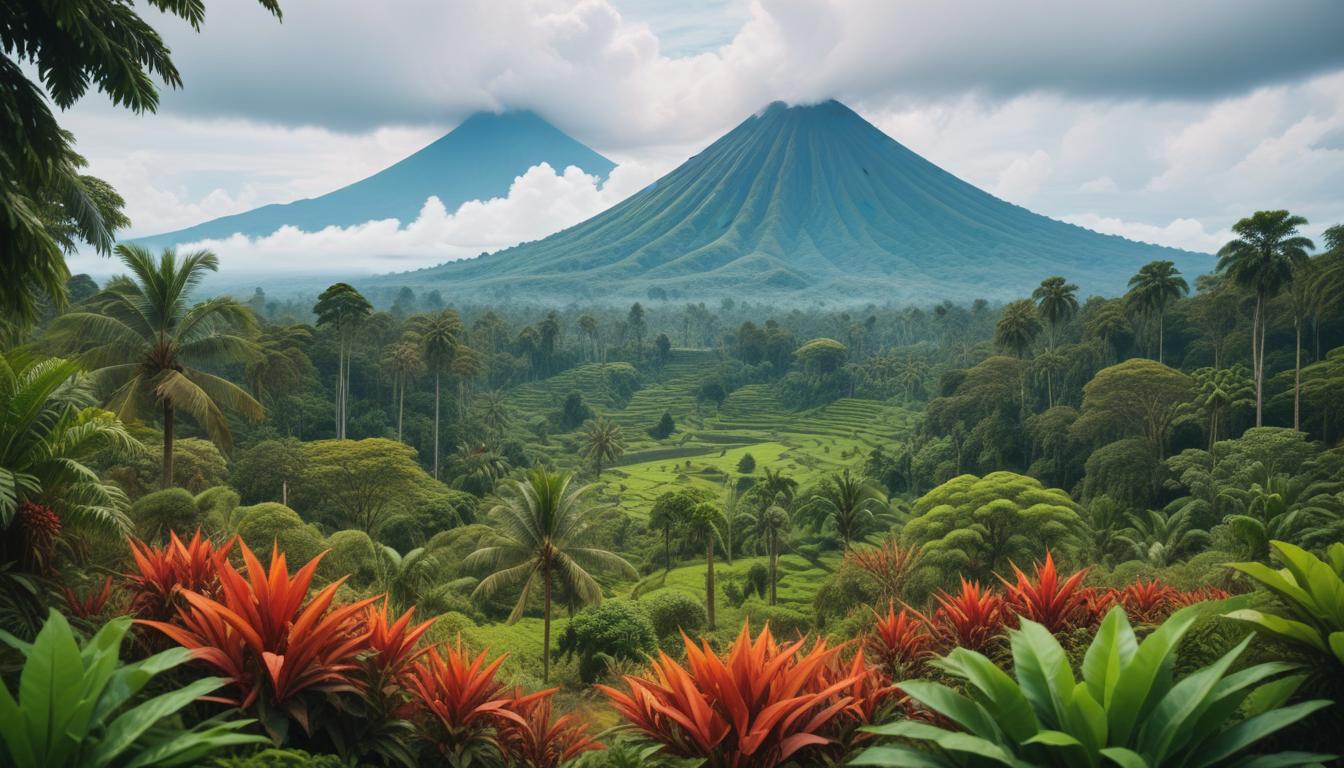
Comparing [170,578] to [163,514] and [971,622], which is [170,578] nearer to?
[971,622]

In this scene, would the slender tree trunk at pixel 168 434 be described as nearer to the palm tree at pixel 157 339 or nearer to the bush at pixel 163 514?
the palm tree at pixel 157 339

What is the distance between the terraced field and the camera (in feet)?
161

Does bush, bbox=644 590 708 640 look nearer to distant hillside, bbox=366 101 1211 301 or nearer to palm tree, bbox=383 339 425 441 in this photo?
palm tree, bbox=383 339 425 441

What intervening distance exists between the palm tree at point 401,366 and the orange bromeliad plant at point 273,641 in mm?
38095

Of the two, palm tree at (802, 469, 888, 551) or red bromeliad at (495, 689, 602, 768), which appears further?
palm tree at (802, 469, 888, 551)

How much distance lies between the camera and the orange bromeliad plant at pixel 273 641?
397 cm

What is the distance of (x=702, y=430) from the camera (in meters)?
64.5

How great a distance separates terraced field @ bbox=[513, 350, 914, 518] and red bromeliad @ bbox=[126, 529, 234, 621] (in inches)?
1383

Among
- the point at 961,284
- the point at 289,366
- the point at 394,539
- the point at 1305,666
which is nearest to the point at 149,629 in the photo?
the point at 1305,666

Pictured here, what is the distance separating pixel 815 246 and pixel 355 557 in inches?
6907

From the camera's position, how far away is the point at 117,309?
12.5 m

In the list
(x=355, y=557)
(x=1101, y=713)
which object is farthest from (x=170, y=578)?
(x=355, y=557)

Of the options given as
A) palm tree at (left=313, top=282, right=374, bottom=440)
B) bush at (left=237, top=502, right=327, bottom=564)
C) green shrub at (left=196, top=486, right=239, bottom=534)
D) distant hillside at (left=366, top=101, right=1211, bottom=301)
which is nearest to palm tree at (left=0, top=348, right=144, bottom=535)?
green shrub at (left=196, top=486, right=239, bottom=534)

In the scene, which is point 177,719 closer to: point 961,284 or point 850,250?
point 961,284
